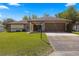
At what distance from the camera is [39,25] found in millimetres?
25000

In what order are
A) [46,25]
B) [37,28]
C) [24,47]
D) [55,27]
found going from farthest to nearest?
[46,25], [55,27], [37,28], [24,47]

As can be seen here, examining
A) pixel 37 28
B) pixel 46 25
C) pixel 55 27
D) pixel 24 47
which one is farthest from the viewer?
pixel 46 25

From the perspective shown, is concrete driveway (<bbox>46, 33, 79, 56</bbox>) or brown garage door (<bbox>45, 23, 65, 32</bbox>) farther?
brown garage door (<bbox>45, 23, 65, 32</bbox>)

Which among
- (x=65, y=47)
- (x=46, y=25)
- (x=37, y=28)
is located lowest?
(x=65, y=47)

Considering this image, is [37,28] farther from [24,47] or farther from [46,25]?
[24,47]

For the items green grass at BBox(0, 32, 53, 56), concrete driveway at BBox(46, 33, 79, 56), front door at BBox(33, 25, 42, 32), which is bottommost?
concrete driveway at BBox(46, 33, 79, 56)

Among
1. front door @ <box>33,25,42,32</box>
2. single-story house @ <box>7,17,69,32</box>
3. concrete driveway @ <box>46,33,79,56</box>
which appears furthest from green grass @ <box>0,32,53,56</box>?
single-story house @ <box>7,17,69,32</box>

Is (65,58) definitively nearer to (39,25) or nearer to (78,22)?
(39,25)

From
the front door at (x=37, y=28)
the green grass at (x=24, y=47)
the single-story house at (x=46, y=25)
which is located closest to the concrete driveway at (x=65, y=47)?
the green grass at (x=24, y=47)

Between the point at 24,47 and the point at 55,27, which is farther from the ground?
the point at 55,27

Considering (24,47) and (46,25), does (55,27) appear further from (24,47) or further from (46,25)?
(24,47)

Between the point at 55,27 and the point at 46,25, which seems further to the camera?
the point at 46,25

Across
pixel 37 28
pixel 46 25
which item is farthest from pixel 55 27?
pixel 37 28

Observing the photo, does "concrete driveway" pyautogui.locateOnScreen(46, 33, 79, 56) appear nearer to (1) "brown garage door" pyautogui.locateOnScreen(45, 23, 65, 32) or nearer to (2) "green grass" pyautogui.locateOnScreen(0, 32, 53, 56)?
(2) "green grass" pyautogui.locateOnScreen(0, 32, 53, 56)
